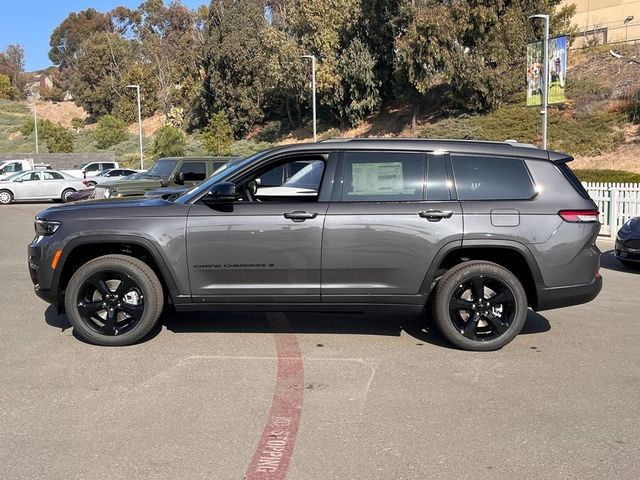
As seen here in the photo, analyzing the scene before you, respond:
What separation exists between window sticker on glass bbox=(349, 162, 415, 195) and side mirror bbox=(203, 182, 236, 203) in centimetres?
105

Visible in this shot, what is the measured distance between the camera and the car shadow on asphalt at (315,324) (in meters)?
6.29

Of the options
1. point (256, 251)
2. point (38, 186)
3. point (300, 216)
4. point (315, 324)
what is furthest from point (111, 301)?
point (38, 186)

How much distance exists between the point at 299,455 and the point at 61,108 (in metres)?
91.5

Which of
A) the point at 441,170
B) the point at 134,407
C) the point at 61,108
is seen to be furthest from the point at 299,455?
the point at 61,108

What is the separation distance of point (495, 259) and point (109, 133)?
59.4m

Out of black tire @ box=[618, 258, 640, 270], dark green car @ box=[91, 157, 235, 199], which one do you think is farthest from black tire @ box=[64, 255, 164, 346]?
dark green car @ box=[91, 157, 235, 199]

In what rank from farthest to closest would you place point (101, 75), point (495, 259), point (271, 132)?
1. point (101, 75)
2. point (271, 132)
3. point (495, 259)

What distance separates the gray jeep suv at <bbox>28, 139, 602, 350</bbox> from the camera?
18.1ft

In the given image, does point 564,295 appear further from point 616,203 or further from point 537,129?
point 537,129

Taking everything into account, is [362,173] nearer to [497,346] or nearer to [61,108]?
[497,346]

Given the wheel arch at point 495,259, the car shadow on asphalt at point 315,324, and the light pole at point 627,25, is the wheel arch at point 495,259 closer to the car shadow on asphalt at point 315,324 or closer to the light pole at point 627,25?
the car shadow on asphalt at point 315,324

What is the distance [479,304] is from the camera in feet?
18.7

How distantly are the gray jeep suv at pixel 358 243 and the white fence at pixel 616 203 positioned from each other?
29.8 feet

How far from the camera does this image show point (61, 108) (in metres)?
85.9
